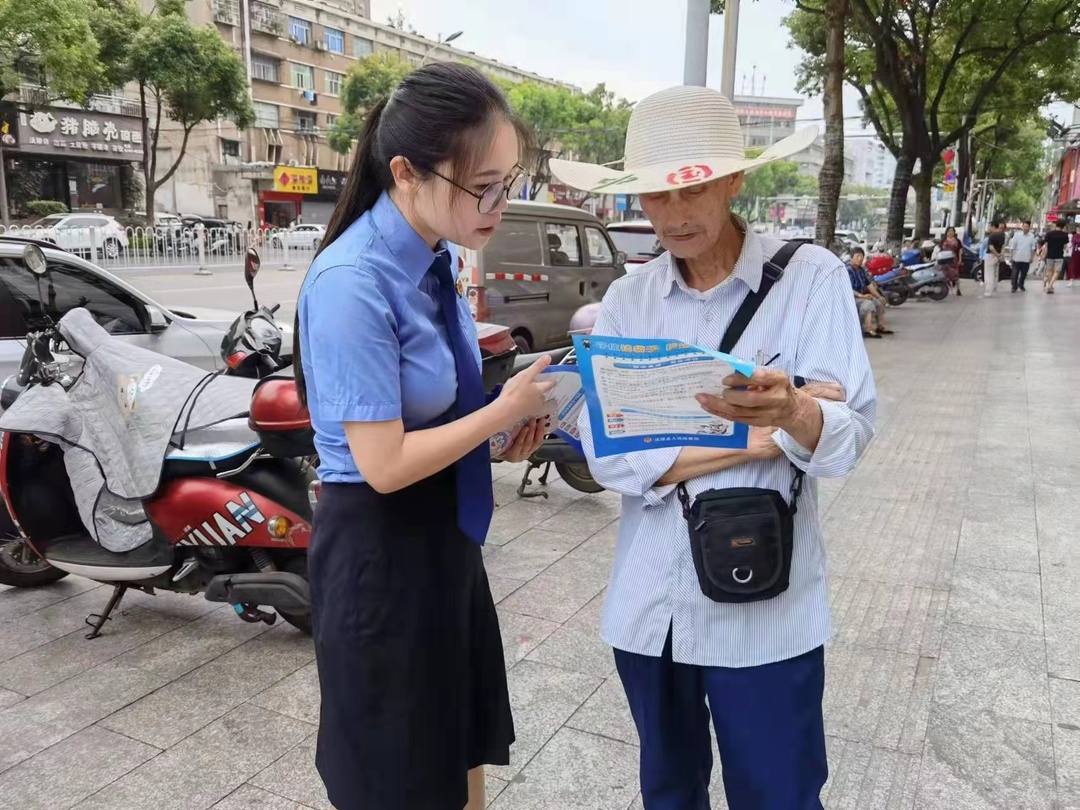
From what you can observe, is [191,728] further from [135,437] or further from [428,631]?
[428,631]

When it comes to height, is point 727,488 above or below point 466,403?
below

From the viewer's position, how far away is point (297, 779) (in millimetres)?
2334

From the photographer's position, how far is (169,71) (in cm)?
2450

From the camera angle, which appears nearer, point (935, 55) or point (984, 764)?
point (984, 764)

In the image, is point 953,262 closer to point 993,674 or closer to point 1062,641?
point 1062,641

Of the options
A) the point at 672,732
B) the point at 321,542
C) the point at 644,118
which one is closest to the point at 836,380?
the point at 644,118

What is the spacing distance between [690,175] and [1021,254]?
21443 mm

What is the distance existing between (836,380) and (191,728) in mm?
2193

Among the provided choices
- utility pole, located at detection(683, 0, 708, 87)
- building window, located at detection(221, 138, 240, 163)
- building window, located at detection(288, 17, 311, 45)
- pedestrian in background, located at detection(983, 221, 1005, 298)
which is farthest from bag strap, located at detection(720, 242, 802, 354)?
building window, located at detection(288, 17, 311, 45)

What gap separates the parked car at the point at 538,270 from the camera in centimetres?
781

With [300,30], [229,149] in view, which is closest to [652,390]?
[229,149]

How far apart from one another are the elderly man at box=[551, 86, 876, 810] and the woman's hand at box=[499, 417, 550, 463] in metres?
0.10

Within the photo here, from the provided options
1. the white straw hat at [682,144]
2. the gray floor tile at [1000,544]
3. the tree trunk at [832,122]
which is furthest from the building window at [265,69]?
the white straw hat at [682,144]

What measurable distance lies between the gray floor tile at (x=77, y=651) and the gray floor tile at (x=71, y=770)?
437mm
